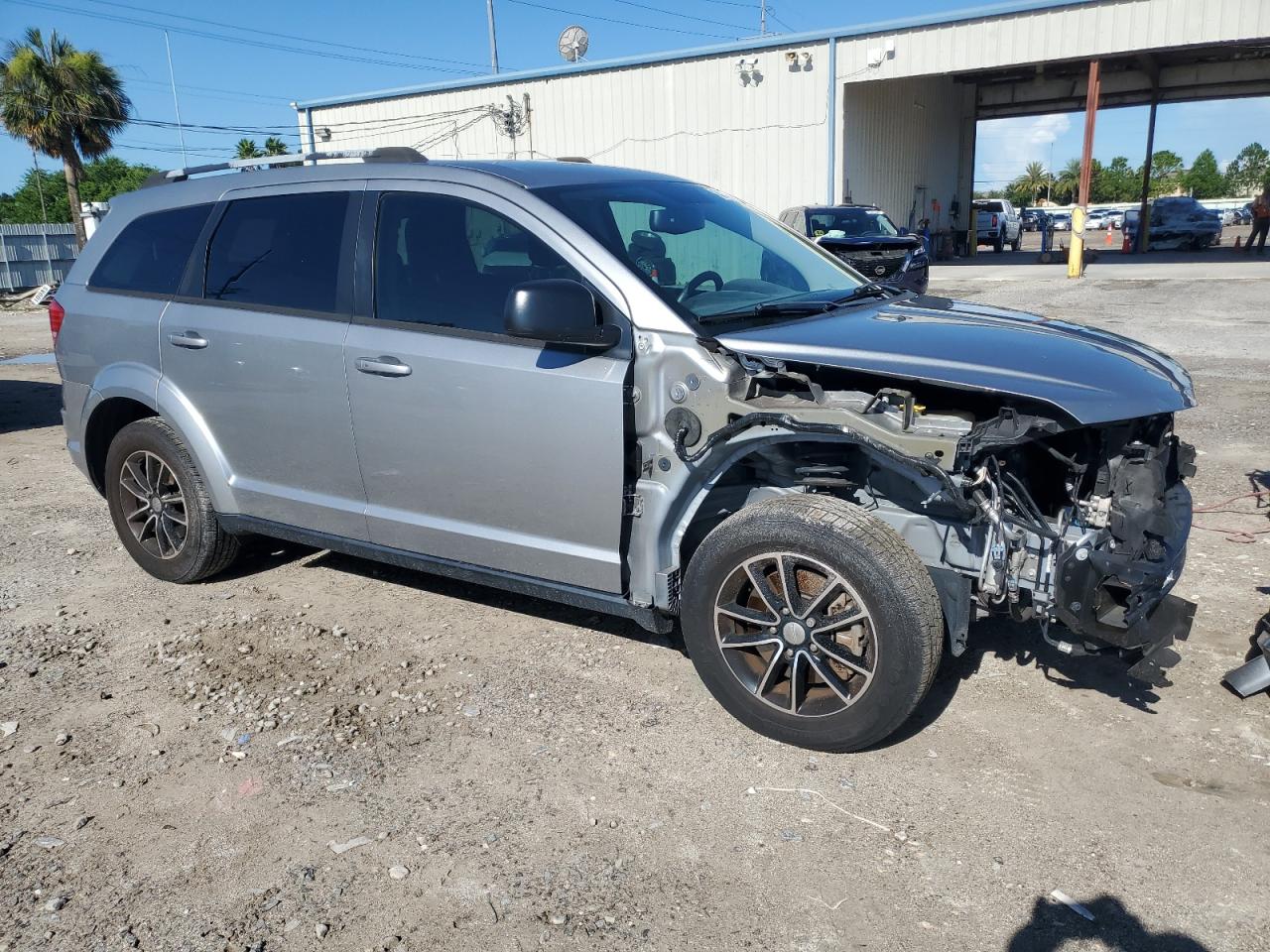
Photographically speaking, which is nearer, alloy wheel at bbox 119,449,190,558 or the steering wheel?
the steering wheel

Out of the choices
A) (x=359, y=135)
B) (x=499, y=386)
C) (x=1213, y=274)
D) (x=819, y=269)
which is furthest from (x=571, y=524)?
(x=359, y=135)

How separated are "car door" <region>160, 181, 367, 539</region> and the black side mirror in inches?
43.1

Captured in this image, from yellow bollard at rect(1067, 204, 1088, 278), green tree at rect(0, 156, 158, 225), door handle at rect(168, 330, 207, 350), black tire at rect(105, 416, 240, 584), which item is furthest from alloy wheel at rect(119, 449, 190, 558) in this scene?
green tree at rect(0, 156, 158, 225)

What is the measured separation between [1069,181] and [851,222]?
97.6 metres

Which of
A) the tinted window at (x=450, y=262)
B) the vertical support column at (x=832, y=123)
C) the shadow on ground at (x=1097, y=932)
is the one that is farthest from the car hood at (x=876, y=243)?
the shadow on ground at (x=1097, y=932)

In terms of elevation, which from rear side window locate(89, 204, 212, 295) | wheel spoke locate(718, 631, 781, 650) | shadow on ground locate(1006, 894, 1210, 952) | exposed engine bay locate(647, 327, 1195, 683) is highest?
rear side window locate(89, 204, 212, 295)

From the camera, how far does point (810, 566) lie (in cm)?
327

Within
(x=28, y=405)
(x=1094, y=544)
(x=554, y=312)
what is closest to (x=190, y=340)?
(x=554, y=312)

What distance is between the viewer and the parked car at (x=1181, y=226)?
31.8 meters

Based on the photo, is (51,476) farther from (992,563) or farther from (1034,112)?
(1034,112)

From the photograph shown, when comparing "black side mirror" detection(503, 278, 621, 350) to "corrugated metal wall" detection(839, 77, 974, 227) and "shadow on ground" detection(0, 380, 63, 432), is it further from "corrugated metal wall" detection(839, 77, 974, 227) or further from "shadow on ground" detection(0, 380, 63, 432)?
"corrugated metal wall" detection(839, 77, 974, 227)

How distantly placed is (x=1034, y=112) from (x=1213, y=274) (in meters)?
16.4

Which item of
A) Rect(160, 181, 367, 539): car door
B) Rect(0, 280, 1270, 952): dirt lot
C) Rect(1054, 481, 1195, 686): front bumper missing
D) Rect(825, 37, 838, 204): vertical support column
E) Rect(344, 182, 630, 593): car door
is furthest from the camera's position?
Rect(825, 37, 838, 204): vertical support column

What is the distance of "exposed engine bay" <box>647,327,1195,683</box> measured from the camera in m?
3.05
